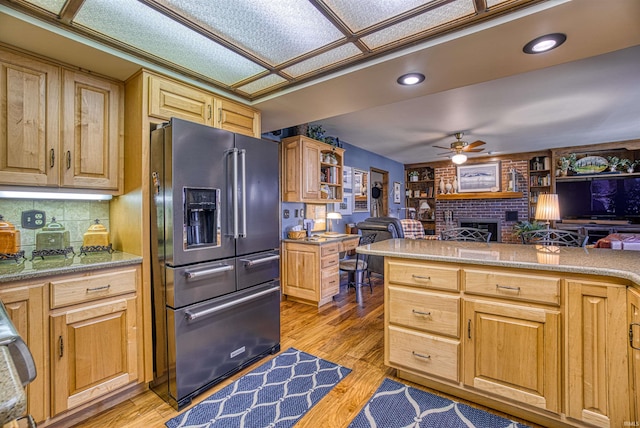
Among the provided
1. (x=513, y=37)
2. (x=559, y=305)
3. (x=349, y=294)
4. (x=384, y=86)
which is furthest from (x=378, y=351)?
(x=513, y=37)

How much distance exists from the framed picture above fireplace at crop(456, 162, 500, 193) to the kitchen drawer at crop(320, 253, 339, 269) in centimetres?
496

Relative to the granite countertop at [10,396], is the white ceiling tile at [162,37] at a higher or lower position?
higher

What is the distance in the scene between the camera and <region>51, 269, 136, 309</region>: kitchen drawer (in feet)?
5.26

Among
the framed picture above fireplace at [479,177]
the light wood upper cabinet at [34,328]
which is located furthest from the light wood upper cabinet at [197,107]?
the framed picture above fireplace at [479,177]

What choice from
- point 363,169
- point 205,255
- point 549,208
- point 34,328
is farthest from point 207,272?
point 363,169

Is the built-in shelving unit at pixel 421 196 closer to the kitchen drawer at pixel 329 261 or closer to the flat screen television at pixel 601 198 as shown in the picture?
the flat screen television at pixel 601 198

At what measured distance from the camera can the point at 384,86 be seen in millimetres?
2303

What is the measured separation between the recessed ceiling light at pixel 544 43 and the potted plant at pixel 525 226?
4372mm

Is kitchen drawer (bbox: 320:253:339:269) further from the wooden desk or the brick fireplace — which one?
the brick fireplace

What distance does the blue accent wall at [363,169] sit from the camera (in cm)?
411

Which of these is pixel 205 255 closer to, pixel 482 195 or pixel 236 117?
pixel 236 117

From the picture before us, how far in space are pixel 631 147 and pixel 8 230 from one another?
8806 mm

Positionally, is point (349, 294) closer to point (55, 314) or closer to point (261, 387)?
point (261, 387)

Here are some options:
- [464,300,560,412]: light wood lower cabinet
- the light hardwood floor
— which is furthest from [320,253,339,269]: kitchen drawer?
[464,300,560,412]: light wood lower cabinet
